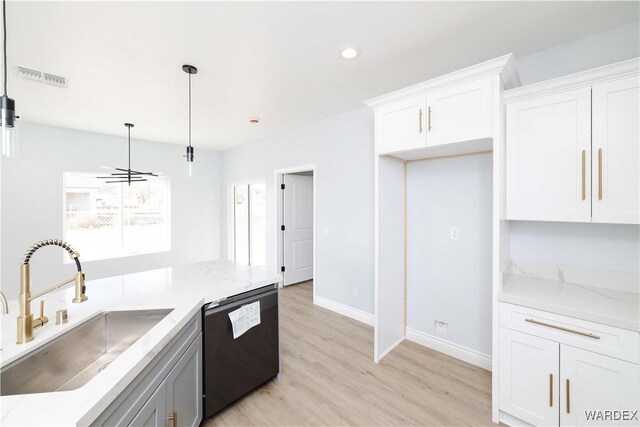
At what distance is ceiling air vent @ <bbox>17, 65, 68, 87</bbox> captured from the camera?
234 cm

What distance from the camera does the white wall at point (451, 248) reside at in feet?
8.05

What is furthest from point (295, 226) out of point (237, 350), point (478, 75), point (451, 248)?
point (478, 75)

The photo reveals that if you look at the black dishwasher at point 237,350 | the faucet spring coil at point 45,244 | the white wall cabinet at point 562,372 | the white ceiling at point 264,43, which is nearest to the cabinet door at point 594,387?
the white wall cabinet at point 562,372

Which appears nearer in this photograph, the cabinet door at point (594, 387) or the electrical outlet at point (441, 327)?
the cabinet door at point (594, 387)

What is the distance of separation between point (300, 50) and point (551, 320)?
252cm

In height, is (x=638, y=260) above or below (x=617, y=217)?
below

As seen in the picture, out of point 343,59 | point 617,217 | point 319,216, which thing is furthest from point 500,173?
point 319,216

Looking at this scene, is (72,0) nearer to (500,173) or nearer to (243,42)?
(243,42)

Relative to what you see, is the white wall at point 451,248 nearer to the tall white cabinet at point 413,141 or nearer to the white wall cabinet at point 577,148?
the tall white cabinet at point 413,141

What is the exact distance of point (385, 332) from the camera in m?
2.67

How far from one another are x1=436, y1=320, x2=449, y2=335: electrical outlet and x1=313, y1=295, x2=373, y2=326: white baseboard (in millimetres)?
829

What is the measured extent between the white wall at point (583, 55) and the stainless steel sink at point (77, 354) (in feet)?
10.4

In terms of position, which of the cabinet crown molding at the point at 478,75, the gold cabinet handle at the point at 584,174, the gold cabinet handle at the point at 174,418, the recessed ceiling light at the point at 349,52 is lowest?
the gold cabinet handle at the point at 174,418

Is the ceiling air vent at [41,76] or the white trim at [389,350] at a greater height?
the ceiling air vent at [41,76]
